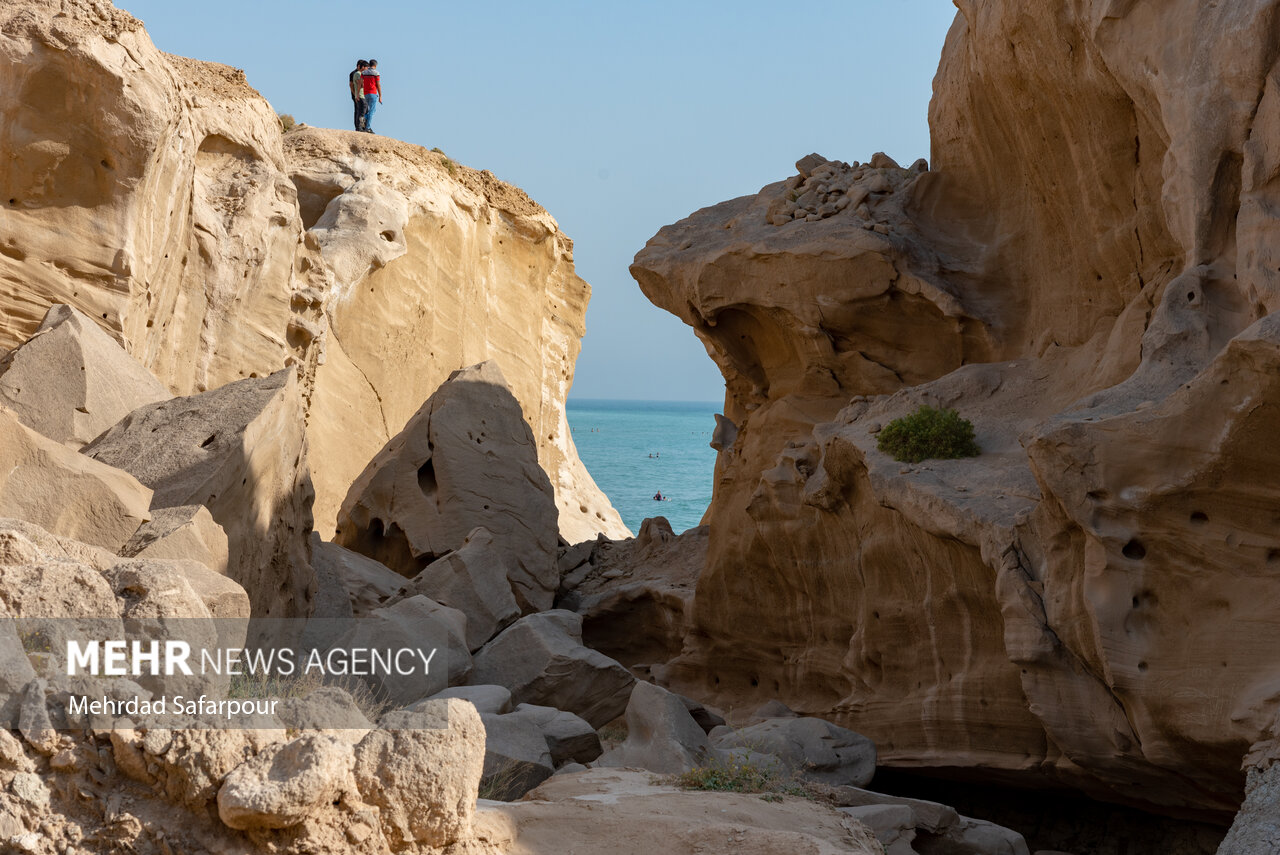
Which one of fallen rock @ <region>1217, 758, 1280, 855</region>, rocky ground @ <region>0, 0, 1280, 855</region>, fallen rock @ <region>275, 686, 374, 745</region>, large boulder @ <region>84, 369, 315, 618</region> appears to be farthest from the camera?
large boulder @ <region>84, 369, 315, 618</region>

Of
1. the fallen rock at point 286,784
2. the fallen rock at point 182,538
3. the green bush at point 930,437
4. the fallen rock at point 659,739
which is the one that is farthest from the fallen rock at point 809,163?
the fallen rock at point 286,784

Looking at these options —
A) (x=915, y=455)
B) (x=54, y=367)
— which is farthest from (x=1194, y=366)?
(x=54, y=367)

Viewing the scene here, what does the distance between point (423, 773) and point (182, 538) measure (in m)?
3.82

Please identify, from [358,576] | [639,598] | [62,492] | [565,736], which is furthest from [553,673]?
[639,598]

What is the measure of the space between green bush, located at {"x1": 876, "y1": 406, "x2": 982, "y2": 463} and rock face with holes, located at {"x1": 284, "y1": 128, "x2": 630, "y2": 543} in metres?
10.8

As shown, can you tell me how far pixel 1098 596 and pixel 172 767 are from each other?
6.70 meters

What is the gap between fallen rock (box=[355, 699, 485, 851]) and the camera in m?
5.04

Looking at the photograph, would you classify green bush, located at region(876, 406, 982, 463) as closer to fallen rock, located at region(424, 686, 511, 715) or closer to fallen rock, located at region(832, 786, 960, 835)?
fallen rock, located at region(832, 786, 960, 835)

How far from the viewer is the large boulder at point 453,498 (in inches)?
641

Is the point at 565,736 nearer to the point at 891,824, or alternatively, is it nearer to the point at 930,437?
the point at 891,824

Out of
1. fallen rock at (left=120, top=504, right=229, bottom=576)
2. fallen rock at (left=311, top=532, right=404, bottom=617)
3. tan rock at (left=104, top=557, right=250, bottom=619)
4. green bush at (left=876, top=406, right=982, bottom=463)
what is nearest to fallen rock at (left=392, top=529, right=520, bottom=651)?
fallen rock at (left=311, top=532, right=404, bottom=617)

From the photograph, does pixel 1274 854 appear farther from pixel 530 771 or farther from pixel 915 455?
pixel 915 455

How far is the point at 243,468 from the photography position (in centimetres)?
976

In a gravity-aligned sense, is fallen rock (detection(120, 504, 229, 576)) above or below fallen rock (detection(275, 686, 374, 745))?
above
